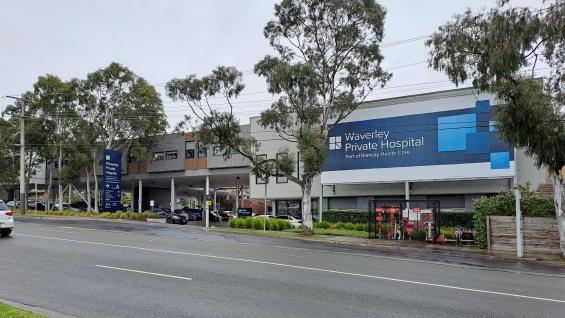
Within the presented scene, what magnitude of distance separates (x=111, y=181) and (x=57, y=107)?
11.3 metres

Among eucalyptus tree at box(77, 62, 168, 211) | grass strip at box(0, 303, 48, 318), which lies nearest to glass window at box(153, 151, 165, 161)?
eucalyptus tree at box(77, 62, 168, 211)

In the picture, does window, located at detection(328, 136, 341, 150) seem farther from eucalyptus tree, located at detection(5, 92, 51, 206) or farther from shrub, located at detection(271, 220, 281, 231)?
eucalyptus tree, located at detection(5, 92, 51, 206)

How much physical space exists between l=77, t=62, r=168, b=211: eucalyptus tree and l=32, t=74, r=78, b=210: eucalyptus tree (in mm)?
1016

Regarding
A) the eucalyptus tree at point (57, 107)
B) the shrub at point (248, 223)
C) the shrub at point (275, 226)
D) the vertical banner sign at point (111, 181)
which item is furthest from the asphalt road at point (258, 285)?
the eucalyptus tree at point (57, 107)

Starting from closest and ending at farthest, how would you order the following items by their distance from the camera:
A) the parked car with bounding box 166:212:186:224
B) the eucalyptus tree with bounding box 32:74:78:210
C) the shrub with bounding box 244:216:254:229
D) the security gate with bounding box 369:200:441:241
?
the security gate with bounding box 369:200:441:241
the shrub with bounding box 244:216:254:229
the parked car with bounding box 166:212:186:224
the eucalyptus tree with bounding box 32:74:78:210

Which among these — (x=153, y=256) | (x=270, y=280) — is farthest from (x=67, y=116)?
(x=270, y=280)

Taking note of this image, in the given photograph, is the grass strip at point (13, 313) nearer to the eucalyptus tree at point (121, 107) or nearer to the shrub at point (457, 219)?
the shrub at point (457, 219)

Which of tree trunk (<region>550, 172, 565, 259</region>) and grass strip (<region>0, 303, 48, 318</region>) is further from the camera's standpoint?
tree trunk (<region>550, 172, 565, 259</region>)

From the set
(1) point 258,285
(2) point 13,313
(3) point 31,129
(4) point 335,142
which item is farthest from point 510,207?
(3) point 31,129

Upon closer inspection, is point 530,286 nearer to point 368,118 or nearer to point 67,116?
point 368,118

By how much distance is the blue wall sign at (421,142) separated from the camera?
30797 millimetres

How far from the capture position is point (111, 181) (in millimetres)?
43781

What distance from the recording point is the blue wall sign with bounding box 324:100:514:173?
101ft

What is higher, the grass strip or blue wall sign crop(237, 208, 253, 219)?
the grass strip
